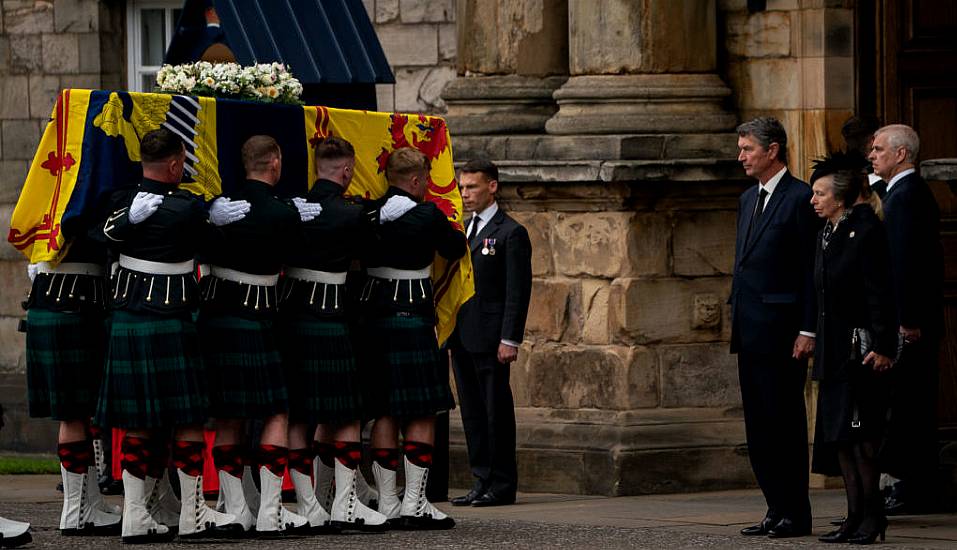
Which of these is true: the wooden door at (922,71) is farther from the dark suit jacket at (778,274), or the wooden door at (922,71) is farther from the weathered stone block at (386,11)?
the weathered stone block at (386,11)

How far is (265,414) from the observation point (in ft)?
34.2

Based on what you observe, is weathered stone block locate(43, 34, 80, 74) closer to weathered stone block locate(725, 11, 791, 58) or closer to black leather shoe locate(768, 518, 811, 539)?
weathered stone block locate(725, 11, 791, 58)

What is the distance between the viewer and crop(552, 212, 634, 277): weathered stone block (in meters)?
12.8

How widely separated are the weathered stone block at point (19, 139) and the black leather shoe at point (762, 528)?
8000 millimetres

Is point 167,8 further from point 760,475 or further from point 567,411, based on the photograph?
point 760,475

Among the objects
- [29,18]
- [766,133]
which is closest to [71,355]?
[766,133]

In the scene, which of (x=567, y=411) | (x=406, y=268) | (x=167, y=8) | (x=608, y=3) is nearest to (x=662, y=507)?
(x=567, y=411)

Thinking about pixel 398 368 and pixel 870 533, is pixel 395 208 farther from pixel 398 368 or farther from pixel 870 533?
pixel 870 533

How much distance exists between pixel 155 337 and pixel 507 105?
3940 mm

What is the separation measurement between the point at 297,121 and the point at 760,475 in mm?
2728

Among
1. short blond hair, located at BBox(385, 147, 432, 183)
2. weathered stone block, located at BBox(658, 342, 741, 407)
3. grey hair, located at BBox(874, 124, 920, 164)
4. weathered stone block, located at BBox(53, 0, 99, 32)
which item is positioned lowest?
weathered stone block, located at BBox(658, 342, 741, 407)

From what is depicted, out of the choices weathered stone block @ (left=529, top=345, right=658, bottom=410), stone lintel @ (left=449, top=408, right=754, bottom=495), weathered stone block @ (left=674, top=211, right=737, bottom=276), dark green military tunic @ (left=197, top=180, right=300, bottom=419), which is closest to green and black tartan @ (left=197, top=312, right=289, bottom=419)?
dark green military tunic @ (left=197, top=180, right=300, bottom=419)

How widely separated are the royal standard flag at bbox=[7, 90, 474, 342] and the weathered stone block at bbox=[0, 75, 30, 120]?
19.8ft

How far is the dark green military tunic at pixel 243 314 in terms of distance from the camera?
407 inches
